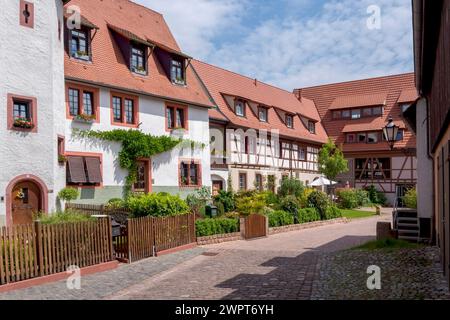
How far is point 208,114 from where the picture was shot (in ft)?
89.2

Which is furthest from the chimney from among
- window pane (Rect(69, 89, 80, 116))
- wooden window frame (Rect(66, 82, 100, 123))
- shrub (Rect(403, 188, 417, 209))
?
window pane (Rect(69, 89, 80, 116))

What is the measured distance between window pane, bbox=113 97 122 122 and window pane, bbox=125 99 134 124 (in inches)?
15.7

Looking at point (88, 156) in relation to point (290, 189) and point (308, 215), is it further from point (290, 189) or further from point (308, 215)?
point (290, 189)

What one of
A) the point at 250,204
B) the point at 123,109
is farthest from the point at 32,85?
the point at 250,204

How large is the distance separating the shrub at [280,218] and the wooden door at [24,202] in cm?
955

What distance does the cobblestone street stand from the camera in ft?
28.1

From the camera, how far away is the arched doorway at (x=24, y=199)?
50.4 feet

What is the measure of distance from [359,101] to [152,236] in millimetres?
36201

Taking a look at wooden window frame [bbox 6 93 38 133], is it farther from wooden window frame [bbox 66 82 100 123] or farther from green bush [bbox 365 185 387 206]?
green bush [bbox 365 185 387 206]

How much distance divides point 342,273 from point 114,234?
6.34 meters

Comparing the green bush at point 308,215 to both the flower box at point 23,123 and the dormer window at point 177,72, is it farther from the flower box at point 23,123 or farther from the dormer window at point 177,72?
the flower box at point 23,123

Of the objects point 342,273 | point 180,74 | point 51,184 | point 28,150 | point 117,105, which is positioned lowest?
point 342,273
